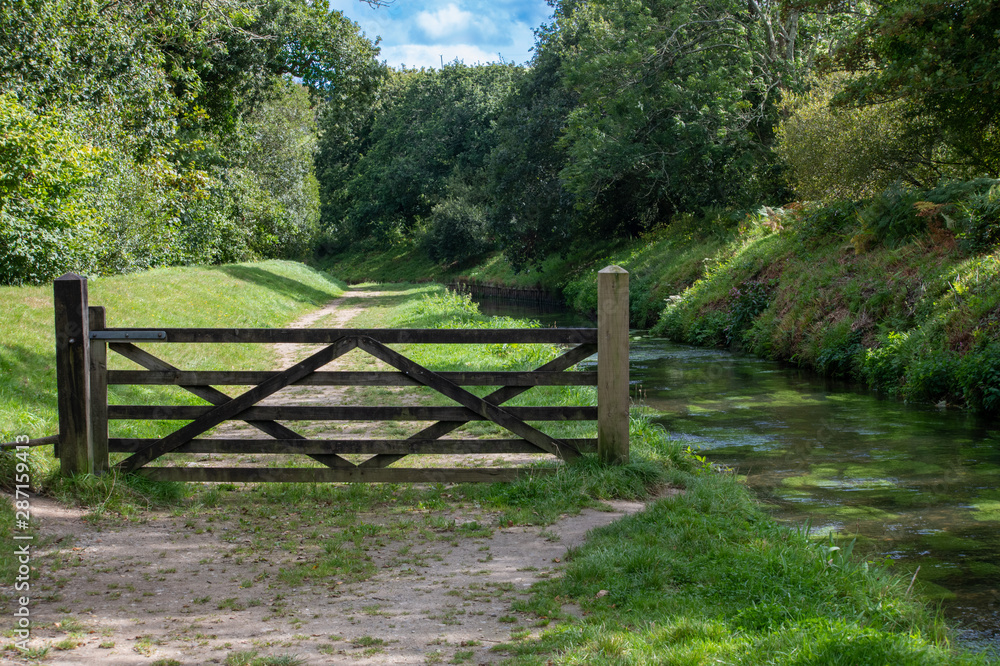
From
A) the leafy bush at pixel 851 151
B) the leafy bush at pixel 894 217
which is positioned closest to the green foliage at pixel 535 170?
the leafy bush at pixel 851 151

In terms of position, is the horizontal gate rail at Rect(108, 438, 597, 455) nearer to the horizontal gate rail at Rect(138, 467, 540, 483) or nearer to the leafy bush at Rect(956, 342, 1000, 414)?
the horizontal gate rail at Rect(138, 467, 540, 483)

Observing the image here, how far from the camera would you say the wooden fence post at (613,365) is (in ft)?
23.1

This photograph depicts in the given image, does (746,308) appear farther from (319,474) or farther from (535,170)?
(535,170)

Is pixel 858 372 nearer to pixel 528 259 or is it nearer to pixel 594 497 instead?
pixel 594 497

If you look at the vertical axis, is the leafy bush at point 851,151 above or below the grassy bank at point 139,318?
above

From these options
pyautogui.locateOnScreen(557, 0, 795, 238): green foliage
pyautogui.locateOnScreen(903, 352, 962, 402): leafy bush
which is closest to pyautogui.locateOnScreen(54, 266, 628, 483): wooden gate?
pyautogui.locateOnScreen(903, 352, 962, 402): leafy bush

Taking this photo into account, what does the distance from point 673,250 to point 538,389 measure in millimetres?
22775

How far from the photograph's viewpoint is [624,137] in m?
33.1

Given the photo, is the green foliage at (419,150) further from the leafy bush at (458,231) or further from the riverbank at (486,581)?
the riverbank at (486,581)

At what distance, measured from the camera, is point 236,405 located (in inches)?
278

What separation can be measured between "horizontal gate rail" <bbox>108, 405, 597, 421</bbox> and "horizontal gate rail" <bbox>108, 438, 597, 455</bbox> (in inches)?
8.3

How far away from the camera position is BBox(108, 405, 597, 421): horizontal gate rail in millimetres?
7133

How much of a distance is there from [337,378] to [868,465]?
20.5 ft

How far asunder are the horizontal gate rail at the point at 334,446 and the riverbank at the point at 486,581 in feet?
1.33
